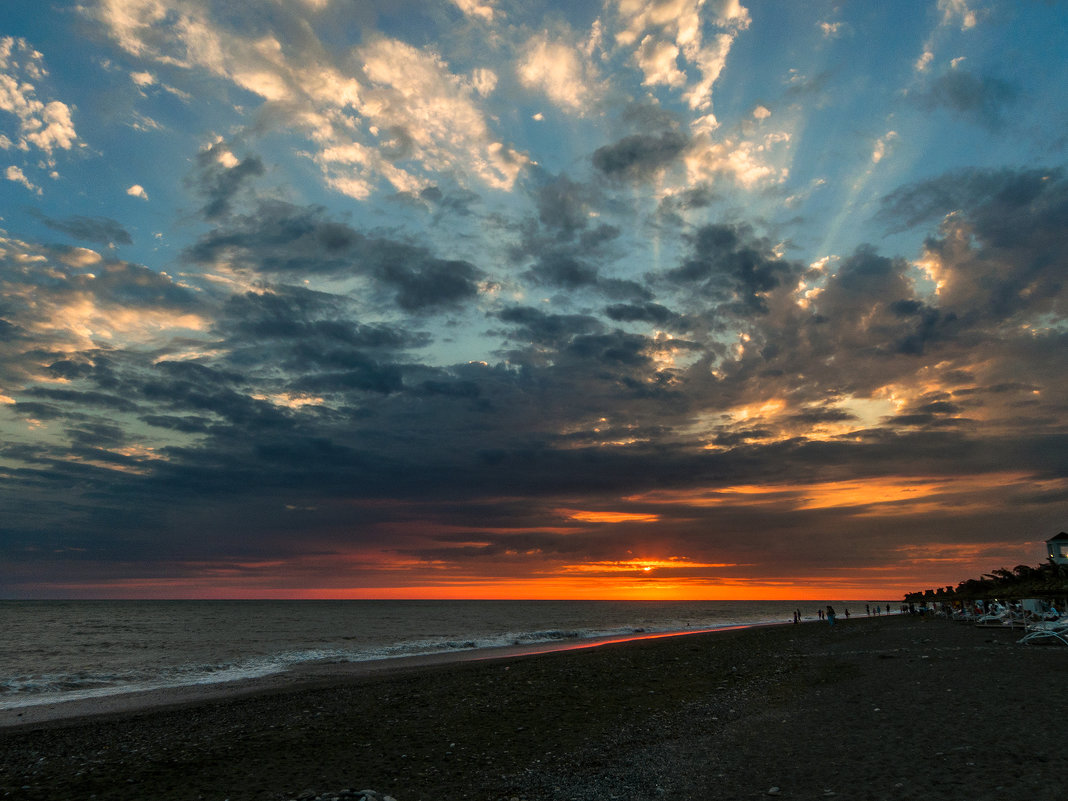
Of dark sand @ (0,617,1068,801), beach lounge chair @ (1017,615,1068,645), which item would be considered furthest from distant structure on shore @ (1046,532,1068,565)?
dark sand @ (0,617,1068,801)

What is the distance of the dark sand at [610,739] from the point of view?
→ 35.6 feet

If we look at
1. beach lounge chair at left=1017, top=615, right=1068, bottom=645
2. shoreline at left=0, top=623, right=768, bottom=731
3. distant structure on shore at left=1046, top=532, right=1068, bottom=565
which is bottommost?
shoreline at left=0, top=623, right=768, bottom=731

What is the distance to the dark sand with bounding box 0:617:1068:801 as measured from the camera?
10836 millimetres

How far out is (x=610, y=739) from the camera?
14938 mm

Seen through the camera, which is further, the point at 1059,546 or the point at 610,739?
the point at 1059,546

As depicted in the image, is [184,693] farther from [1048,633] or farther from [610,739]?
[1048,633]

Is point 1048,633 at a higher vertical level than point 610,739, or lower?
higher

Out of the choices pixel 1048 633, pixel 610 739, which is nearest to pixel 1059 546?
pixel 1048 633

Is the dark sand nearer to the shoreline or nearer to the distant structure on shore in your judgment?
the shoreline

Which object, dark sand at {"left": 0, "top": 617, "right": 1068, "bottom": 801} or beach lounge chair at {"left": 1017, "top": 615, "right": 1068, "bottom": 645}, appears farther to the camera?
beach lounge chair at {"left": 1017, "top": 615, "right": 1068, "bottom": 645}

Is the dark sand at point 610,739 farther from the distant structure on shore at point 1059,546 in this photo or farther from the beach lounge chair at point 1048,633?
the distant structure on shore at point 1059,546

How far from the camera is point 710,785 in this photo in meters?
10.9

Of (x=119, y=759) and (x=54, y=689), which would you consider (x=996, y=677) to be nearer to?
(x=119, y=759)

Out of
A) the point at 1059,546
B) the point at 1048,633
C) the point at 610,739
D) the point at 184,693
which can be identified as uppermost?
the point at 1059,546
